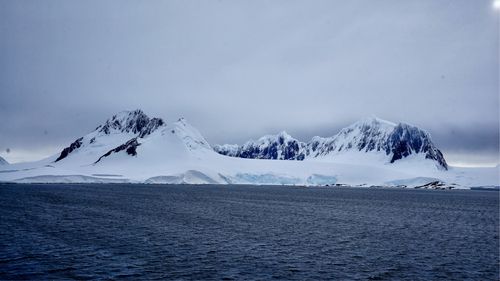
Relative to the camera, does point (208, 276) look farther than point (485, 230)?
No

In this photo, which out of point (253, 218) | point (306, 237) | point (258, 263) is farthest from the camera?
point (253, 218)

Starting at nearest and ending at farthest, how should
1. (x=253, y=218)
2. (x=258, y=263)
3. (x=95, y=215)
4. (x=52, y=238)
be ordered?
(x=258, y=263) < (x=52, y=238) < (x=95, y=215) < (x=253, y=218)

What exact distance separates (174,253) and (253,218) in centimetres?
2730

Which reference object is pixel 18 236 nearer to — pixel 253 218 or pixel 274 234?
pixel 274 234

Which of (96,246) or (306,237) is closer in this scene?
(96,246)

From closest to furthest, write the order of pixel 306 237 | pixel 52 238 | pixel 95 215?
1. pixel 52 238
2. pixel 306 237
3. pixel 95 215

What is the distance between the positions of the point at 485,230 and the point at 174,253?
46.3 meters

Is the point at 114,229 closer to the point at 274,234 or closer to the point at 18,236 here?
the point at 18,236

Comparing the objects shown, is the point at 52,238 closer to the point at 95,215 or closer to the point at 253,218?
the point at 95,215

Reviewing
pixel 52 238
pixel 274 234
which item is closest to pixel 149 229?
pixel 52 238

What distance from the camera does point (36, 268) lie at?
24375 millimetres

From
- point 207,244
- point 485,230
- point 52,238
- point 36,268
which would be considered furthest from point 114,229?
point 485,230

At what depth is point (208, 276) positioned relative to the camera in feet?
79.3

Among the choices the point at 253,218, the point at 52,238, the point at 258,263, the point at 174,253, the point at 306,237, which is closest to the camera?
the point at 258,263
